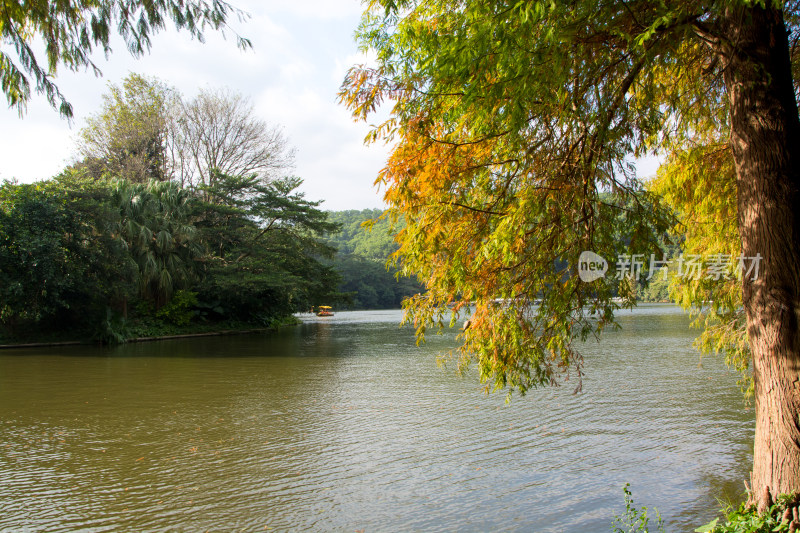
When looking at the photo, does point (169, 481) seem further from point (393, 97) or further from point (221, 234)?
point (221, 234)

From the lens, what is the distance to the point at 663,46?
349cm

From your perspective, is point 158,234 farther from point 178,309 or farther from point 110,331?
point 110,331

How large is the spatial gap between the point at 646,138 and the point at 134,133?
3002cm

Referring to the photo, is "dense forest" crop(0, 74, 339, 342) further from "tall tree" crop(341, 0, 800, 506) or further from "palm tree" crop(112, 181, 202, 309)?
"tall tree" crop(341, 0, 800, 506)

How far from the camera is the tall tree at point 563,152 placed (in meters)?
3.33

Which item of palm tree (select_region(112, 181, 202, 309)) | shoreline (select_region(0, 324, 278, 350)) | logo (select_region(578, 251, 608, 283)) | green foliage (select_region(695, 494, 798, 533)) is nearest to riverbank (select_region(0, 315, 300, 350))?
shoreline (select_region(0, 324, 278, 350))

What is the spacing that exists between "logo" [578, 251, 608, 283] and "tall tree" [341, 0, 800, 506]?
62mm

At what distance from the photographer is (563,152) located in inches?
164

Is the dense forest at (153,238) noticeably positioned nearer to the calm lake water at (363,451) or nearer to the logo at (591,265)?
the calm lake water at (363,451)

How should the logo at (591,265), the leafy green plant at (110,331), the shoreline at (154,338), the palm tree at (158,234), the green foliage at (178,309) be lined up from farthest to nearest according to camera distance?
the green foliage at (178,309) < the palm tree at (158,234) < the leafy green plant at (110,331) < the shoreline at (154,338) < the logo at (591,265)

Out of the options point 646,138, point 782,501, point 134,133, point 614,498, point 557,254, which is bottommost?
point 614,498

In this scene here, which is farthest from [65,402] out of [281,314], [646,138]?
[281,314]

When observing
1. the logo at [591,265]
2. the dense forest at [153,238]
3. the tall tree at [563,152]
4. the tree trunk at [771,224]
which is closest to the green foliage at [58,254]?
the dense forest at [153,238]

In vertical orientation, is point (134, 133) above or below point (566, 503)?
above
